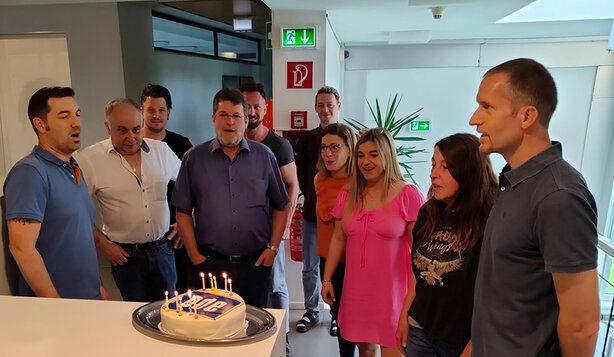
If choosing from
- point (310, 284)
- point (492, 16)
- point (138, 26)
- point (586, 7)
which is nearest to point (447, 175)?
point (310, 284)

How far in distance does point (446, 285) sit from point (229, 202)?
1151 millimetres

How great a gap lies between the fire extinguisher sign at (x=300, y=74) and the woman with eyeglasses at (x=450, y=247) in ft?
6.44

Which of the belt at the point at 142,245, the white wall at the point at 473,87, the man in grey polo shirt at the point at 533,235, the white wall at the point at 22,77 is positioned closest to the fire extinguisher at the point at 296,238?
the belt at the point at 142,245

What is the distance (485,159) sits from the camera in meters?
1.45

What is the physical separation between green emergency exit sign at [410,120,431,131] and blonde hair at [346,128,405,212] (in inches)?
135

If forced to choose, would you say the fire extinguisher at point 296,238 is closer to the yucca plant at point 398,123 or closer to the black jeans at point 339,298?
the black jeans at point 339,298

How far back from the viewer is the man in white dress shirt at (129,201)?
211cm

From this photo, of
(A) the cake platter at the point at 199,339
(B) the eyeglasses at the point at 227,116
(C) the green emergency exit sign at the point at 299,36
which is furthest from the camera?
(C) the green emergency exit sign at the point at 299,36

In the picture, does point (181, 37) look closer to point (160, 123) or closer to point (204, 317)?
point (160, 123)

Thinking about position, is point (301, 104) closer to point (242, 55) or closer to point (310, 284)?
point (310, 284)

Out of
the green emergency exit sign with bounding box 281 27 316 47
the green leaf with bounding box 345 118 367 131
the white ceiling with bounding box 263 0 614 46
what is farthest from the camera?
the green leaf with bounding box 345 118 367 131

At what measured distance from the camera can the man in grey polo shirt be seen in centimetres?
99

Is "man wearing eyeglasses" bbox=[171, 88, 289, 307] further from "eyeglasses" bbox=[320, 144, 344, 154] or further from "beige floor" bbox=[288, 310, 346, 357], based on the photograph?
"beige floor" bbox=[288, 310, 346, 357]

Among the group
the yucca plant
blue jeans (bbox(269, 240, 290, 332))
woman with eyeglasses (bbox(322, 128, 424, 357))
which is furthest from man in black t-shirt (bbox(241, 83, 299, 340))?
the yucca plant
